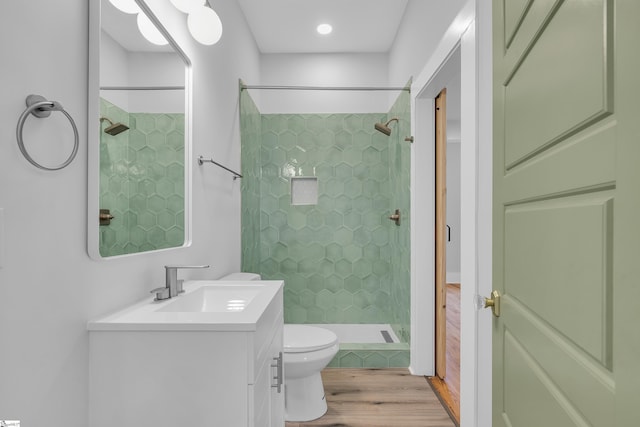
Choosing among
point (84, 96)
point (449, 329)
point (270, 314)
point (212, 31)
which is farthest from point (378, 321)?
point (84, 96)

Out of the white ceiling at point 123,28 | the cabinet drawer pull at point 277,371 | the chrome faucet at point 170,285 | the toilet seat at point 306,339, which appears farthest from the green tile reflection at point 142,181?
the toilet seat at point 306,339

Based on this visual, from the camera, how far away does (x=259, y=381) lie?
3.48 feet

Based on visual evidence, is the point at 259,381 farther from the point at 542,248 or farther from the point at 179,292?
the point at 542,248

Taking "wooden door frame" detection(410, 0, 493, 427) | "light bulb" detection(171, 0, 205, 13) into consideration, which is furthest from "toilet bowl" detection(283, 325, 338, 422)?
"light bulb" detection(171, 0, 205, 13)

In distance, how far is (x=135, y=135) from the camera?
1272mm

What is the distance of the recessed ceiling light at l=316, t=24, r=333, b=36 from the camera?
117 inches

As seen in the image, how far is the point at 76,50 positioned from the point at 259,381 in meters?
1.03

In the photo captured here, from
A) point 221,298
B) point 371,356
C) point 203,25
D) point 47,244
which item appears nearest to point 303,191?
point 371,356

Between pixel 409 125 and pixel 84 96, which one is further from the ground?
pixel 409 125

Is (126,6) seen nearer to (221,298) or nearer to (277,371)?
(221,298)

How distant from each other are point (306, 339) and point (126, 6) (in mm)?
1729

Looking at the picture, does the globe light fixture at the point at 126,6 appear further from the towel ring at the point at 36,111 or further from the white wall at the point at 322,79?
the white wall at the point at 322,79

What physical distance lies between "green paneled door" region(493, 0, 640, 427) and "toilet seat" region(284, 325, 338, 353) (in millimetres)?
1129

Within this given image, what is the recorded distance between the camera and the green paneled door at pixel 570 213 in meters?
0.46
